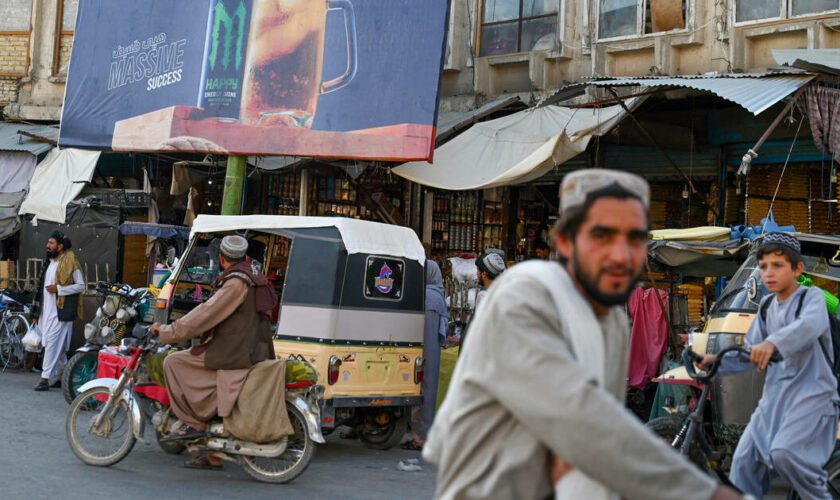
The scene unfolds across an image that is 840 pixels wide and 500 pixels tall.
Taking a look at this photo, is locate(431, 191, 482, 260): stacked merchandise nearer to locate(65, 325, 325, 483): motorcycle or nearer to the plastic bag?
the plastic bag

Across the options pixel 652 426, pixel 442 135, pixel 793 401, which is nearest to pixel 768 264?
pixel 793 401

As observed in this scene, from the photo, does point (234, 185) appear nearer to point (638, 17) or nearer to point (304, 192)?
point (304, 192)

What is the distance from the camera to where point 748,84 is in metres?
11.4

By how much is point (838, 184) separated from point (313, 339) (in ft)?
25.4

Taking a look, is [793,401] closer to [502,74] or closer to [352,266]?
[352,266]

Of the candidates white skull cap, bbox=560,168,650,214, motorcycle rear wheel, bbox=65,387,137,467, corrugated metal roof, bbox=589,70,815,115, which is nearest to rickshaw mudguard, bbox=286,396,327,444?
motorcycle rear wheel, bbox=65,387,137,467

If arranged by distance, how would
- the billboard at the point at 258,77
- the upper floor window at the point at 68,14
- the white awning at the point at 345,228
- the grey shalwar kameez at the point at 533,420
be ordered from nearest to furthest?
the grey shalwar kameez at the point at 533,420
the white awning at the point at 345,228
the billboard at the point at 258,77
the upper floor window at the point at 68,14

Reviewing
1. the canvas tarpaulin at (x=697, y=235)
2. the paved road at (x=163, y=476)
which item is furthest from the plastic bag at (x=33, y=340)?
the canvas tarpaulin at (x=697, y=235)

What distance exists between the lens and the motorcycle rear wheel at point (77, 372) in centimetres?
1151

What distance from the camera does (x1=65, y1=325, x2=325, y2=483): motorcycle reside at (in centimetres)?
812

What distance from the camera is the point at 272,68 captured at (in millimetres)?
16234

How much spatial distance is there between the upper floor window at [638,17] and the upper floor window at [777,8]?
823 millimetres

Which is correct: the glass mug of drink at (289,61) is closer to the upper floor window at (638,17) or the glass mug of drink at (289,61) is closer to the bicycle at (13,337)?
the upper floor window at (638,17)

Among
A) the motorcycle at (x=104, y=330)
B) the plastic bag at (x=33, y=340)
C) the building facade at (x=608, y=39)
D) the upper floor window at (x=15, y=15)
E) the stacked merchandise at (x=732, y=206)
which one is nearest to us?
the motorcycle at (x=104, y=330)
